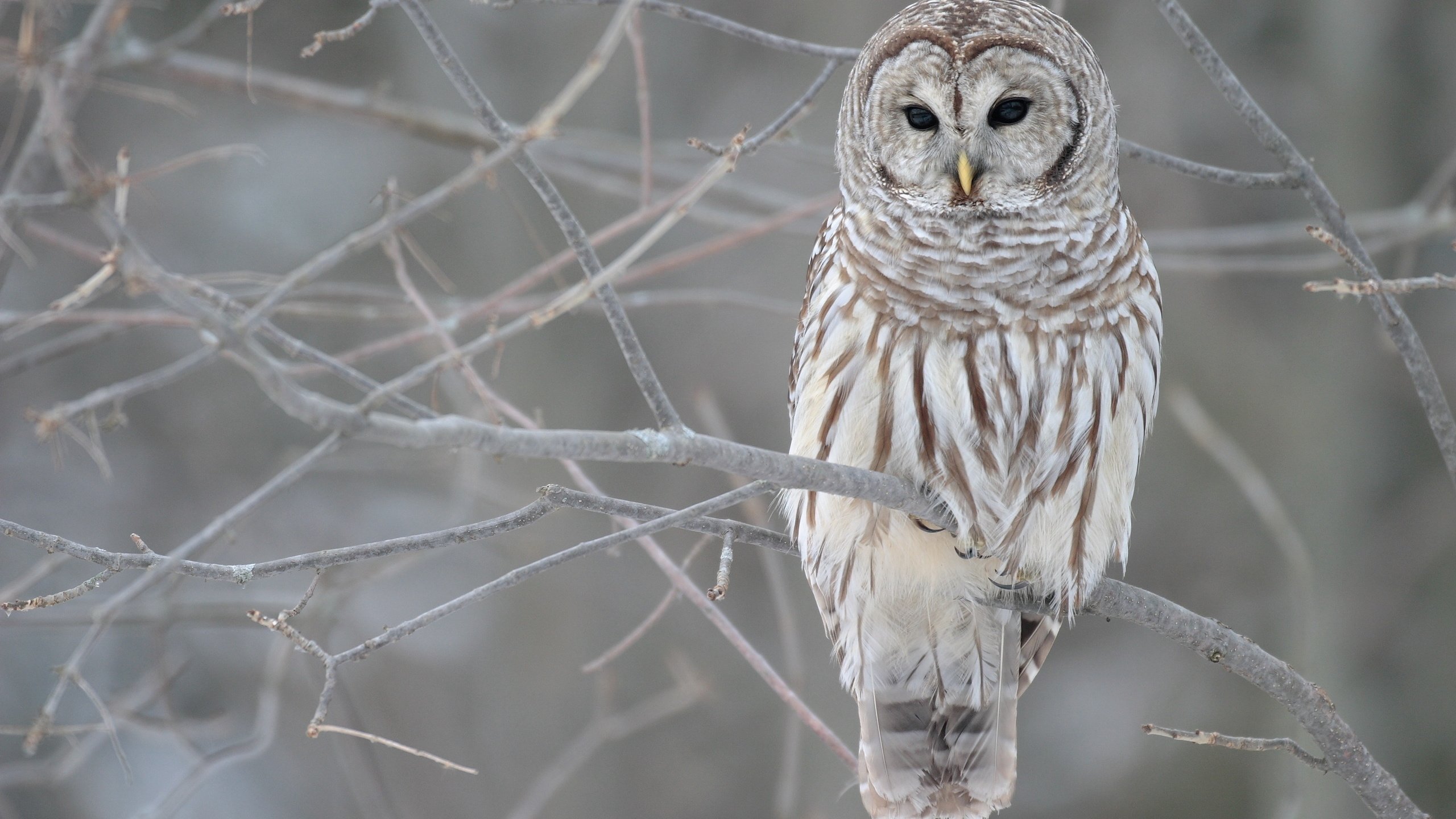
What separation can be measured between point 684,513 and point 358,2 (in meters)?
5.90

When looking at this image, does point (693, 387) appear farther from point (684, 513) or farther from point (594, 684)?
point (684, 513)

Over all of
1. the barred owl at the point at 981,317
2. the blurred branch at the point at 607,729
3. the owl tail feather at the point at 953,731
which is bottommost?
the blurred branch at the point at 607,729

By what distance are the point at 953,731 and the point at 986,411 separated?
4.26ft

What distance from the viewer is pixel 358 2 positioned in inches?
274

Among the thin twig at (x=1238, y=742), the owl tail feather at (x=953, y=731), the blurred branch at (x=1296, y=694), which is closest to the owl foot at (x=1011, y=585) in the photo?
the owl tail feather at (x=953, y=731)

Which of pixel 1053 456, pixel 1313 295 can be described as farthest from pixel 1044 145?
pixel 1313 295

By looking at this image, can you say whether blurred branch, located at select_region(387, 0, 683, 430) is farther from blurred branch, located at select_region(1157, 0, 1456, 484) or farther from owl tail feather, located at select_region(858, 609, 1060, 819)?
owl tail feather, located at select_region(858, 609, 1060, 819)

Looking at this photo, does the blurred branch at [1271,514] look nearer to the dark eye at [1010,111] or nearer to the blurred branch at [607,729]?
the dark eye at [1010,111]

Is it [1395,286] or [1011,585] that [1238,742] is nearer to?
[1395,286]

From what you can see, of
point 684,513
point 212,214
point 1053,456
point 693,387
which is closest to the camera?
point 684,513

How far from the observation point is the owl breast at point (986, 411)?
3055 mm

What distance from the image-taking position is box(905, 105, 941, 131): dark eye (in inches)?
126

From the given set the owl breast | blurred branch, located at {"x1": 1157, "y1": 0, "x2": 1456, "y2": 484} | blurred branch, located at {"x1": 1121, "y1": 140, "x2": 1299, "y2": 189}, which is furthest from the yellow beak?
blurred branch, located at {"x1": 1157, "y1": 0, "x2": 1456, "y2": 484}

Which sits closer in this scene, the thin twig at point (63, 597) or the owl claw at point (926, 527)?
the thin twig at point (63, 597)
